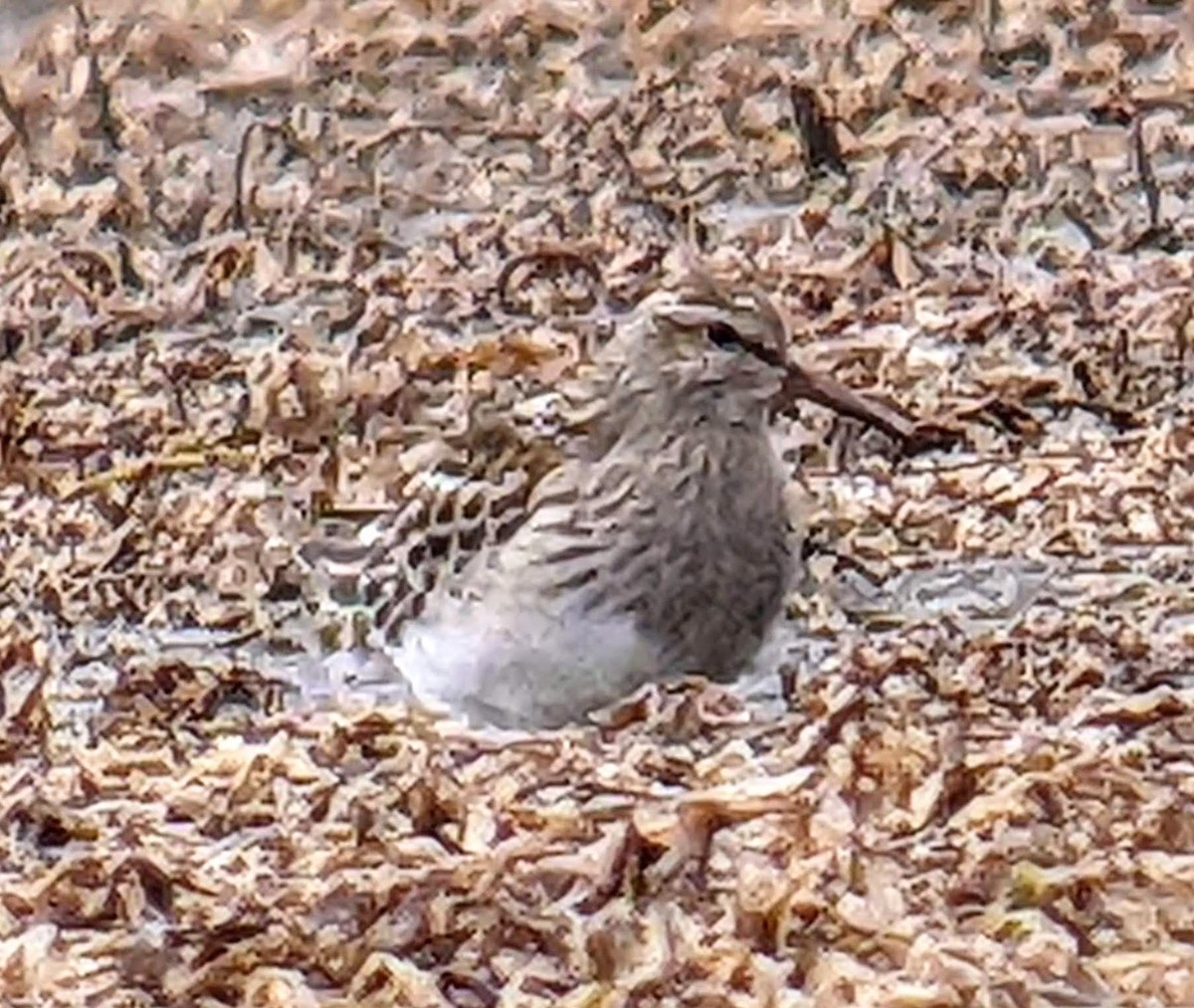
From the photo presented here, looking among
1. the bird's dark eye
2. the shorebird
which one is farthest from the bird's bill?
the bird's dark eye

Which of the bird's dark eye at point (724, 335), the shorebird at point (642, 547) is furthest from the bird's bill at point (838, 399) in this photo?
the bird's dark eye at point (724, 335)

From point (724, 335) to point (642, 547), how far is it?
1.37ft

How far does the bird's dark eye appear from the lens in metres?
7.35

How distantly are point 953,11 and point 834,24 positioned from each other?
0.30 m

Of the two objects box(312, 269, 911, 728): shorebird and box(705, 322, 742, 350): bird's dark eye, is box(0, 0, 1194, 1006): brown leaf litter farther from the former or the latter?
box(705, 322, 742, 350): bird's dark eye

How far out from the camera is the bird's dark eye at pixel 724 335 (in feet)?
24.1

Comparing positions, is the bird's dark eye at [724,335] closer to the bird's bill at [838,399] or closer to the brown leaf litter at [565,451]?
the bird's bill at [838,399]

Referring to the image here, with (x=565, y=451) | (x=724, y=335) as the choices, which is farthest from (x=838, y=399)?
(x=565, y=451)

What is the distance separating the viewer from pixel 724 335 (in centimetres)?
736

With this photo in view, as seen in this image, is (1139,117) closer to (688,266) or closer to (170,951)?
(688,266)

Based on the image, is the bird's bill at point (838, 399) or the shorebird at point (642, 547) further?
the bird's bill at point (838, 399)

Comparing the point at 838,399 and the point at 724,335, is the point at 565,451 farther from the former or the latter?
the point at 838,399

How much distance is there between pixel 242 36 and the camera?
1041 centimetres

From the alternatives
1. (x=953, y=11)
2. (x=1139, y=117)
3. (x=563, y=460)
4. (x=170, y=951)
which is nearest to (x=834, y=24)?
(x=953, y=11)
